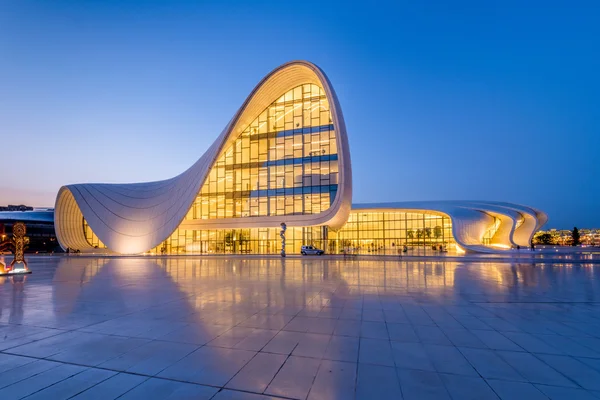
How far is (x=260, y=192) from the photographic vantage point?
141 ft

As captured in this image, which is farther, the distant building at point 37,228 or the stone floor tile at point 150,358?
the distant building at point 37,228

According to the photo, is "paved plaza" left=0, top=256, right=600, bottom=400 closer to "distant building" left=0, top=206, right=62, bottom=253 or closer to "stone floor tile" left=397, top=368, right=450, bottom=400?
"stone floor tile" left=397, top=368, right=450, bottom=400

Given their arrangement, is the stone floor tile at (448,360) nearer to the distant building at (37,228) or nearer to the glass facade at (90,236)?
the glass facade at (90,236)

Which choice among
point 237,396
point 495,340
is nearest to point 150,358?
point 237,396

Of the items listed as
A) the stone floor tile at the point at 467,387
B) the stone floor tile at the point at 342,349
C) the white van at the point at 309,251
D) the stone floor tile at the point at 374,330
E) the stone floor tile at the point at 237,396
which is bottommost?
the white van at the point at 309,251

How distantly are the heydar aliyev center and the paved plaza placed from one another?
29.6 meters

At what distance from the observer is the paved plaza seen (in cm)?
403

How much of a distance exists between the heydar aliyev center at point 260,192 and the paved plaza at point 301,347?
2963 cm

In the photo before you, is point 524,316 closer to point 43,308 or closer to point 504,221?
point 43,308

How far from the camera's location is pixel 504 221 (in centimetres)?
5950

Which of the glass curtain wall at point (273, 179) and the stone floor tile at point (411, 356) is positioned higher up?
the glass curtain wall at point (273, 179)

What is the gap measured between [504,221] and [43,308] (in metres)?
69.1

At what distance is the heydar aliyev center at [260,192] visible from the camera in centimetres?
4038

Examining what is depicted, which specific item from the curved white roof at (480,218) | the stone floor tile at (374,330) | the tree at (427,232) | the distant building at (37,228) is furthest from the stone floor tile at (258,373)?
the distant building at (37,228)
